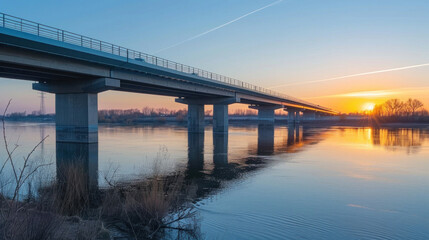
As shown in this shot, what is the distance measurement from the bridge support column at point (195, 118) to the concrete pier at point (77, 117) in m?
29.3

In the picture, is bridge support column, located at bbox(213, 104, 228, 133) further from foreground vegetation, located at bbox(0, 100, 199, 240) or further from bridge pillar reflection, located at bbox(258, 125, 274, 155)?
foreground vegetation, located at bbox(0, 100, 199, 240)

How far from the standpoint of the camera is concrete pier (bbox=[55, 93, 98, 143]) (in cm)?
3544

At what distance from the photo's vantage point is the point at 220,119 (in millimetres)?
64500

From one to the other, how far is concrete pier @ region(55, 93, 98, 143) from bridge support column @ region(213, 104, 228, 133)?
31232 millimetres

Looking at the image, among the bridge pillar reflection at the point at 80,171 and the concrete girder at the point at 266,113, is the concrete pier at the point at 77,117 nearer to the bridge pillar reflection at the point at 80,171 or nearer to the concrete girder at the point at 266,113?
the bridge pillar reflection at the point at 80,171

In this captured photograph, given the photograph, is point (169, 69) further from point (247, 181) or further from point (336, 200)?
point (336, 200)

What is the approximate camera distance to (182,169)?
19938 mm

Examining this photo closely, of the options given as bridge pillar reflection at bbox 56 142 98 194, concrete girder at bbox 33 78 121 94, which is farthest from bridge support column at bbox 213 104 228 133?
bridge pillar reflection at bbox 56 142 98 194

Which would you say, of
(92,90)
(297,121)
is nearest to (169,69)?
(92,90)

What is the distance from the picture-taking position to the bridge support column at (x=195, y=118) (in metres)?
64.0

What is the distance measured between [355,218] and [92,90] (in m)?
31.6

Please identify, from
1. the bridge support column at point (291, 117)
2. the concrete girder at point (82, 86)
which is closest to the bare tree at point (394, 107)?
the bridge support column at point (291, 117)

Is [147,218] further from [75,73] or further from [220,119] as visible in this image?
[220,119]

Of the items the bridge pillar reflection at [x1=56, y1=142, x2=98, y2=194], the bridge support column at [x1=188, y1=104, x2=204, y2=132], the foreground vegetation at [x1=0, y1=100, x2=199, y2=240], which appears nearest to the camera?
the foreground vegetation at [x1=0, y1=100, x2=199, y2=240]
